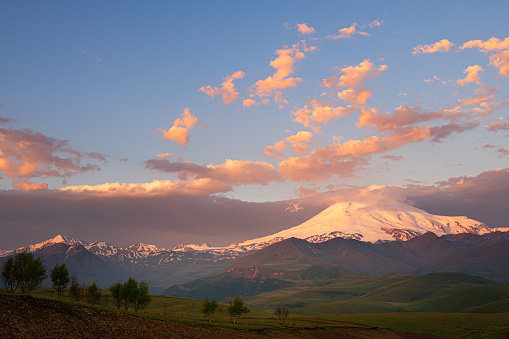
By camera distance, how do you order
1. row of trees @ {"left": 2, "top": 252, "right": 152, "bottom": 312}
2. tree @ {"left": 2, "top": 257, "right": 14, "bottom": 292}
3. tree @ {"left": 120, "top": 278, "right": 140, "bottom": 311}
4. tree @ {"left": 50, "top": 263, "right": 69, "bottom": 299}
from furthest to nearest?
tree @ {"left": 50, "top": 263, "right": 69, "bottom": 299}
tree @ {"left": 120, "top": 278, "right": 140, "bottom": 311}
tree @ {"left": 2, "top": 257, "right": 14, "bottom": 292}
row of trees @ {"left": 2, "top": 252, "right": 152, "bottom": 312}

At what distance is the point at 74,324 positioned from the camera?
52969mm

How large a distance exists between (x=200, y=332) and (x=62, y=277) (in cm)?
7906

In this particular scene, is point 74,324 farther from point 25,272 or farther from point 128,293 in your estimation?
point 25,272

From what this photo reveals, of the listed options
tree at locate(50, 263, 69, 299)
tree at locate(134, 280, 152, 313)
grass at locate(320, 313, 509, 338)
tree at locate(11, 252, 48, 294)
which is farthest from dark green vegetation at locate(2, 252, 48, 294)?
grass at locate(320, 313, 509, 338)

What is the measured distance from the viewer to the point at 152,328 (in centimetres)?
6325

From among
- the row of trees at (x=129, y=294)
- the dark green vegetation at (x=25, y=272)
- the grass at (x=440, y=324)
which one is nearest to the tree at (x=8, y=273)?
the dark green vegetation at (x=25, y=272)

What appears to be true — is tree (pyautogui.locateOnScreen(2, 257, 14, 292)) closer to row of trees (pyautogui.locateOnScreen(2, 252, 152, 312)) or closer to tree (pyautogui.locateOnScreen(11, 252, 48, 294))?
row of trees (pyautogui.locateOnScreen(2, 252, 152, 312))

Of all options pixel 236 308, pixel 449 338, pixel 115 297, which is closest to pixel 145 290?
pixel 115 297

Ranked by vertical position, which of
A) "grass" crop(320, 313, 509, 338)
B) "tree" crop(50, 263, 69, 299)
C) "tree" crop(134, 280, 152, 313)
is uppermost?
"tree" crop(50, 263, 69, 299)

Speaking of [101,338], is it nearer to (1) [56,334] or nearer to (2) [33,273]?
(1) [56,334]

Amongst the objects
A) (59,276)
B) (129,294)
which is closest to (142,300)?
(129,294)

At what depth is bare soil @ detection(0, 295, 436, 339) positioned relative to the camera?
47.5m

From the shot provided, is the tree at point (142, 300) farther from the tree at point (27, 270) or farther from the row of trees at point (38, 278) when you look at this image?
the tree at point (27, 270)

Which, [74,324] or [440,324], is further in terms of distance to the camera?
[440,324]
